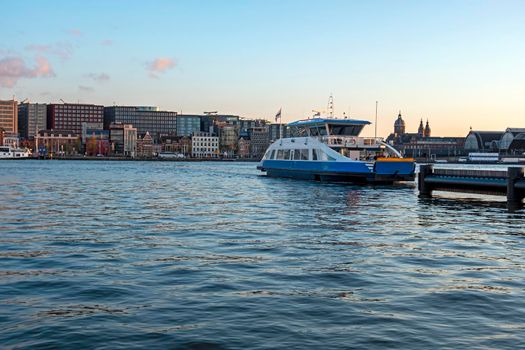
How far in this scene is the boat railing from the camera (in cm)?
6522

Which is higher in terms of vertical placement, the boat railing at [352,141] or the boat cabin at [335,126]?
the boat cabin at [335,126]

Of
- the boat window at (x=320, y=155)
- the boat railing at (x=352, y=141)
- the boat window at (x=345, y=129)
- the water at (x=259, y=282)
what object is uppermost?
the boat window at (x=345, y=129)

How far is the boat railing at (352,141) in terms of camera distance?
2568 inches

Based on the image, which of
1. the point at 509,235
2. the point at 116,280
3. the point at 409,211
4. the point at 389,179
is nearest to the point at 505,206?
the point at 409,211

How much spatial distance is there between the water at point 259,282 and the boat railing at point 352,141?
3526cm

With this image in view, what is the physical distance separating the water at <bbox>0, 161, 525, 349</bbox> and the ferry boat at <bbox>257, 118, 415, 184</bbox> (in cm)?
2938

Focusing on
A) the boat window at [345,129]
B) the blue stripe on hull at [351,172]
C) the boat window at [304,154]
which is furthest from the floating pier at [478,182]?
the boat window at [304,154]

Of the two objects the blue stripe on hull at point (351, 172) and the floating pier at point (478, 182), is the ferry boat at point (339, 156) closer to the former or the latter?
the blue stripe on hull at point (351, 172)

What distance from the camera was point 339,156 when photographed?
6212cm

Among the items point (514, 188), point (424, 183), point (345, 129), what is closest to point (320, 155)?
point (345, 129)

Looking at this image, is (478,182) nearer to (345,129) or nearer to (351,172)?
(351,172)

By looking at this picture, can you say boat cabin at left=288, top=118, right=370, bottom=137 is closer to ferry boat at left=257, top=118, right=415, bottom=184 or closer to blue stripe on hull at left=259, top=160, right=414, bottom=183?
ferry boat at left=257, top=118, right=415, bottom=184

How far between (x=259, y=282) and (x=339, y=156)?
47.6 metres

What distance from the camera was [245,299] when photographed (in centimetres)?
1364
